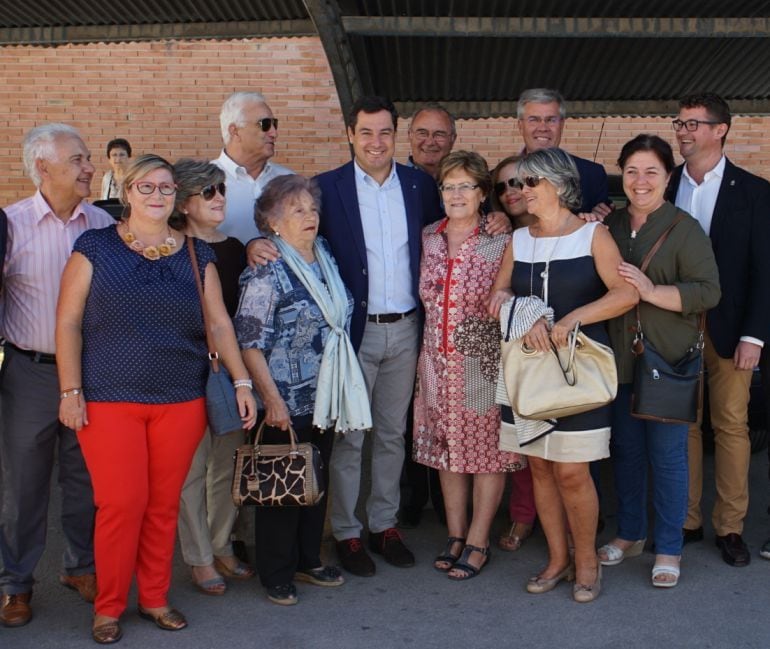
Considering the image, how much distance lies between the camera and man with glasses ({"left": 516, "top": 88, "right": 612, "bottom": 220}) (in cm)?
493

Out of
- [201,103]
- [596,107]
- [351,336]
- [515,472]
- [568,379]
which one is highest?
[201,103]

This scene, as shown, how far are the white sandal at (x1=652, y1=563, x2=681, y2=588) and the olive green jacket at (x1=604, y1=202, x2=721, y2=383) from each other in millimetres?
858

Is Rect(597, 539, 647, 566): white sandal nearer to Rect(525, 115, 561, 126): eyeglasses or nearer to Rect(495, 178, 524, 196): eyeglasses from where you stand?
Rect(495, 178, 524, 196): eyeglasses

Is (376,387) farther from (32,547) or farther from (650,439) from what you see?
(32,547)

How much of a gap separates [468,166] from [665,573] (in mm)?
2021

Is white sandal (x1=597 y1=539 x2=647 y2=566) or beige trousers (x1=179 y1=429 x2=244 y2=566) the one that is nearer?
beige trousers (x1=179 y1=429 x2=244 y2=566)

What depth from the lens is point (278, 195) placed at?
167 inches

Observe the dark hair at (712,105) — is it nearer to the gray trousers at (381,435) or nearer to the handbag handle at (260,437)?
the gray trousers at (381,435)

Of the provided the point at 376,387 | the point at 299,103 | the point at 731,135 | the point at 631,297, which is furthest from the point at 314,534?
the point at 731,135

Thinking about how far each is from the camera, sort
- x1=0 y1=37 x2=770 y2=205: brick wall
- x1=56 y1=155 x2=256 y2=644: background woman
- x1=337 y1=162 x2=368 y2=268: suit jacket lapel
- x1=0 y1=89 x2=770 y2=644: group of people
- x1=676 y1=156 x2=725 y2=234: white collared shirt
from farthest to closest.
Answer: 1. x1=0 y1=37 x2=770 y2=205: brick wall
2. x1=676 y1=156 x2=725 y2=234: white collared shirt
3. x1=337 y1=162 x2=368 y2=268: suit jacket lapel
4. x1=0 y1=89 x2=770 y2=644: group of people
5. x1=56 y1=155 x2=256 y2=644: background woman

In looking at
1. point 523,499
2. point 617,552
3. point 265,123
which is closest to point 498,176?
point 265,123

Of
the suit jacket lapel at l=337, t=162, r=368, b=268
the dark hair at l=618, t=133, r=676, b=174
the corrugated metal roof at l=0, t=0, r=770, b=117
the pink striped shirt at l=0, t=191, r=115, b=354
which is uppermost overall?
the corrugated metal roof at l=0, t=0, r=770, b=117

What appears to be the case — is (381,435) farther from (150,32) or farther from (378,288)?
(150,32)

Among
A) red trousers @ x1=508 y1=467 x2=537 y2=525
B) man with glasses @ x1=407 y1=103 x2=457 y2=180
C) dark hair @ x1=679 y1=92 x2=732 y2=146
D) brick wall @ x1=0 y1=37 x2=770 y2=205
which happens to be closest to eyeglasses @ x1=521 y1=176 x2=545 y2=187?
dark hair @ x1=679 y1=92 x2=732 y2=146
